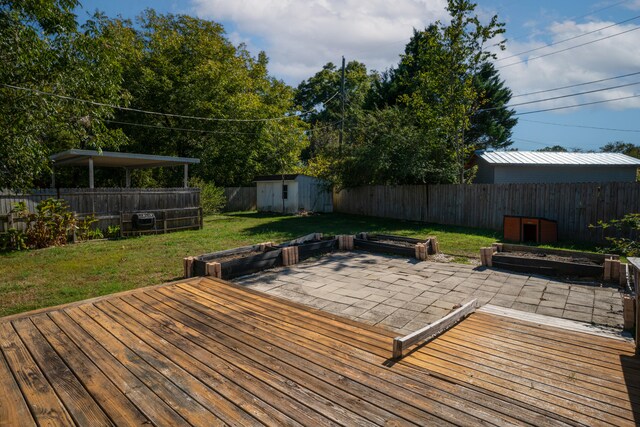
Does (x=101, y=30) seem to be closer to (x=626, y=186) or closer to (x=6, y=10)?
(x=6, y=10)

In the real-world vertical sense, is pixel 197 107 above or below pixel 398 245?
above

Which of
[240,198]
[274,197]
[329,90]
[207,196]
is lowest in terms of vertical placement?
[240,198]

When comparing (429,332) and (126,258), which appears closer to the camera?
(429,332)

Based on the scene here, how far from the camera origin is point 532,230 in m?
9.73

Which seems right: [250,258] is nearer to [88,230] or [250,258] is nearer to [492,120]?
[88,230]

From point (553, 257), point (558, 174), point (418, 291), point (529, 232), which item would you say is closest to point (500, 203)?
point (529, 232)

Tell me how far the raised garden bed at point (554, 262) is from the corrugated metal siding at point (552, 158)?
31.0 feet

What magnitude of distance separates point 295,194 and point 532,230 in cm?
1168

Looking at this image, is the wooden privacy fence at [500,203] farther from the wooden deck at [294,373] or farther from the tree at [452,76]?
the wooden deck at [294,373]

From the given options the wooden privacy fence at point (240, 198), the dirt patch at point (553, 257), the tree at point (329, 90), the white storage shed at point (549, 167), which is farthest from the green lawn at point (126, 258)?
the tree at point (329, 90)

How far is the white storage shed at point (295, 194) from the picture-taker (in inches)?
744

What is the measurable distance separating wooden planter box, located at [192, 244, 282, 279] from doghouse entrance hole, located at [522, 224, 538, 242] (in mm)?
6946

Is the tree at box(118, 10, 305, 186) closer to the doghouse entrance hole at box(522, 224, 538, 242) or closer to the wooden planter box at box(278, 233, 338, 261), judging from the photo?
the wooden planter box at box(278, 233, 338, 261)

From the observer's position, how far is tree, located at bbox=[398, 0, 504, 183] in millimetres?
13758
